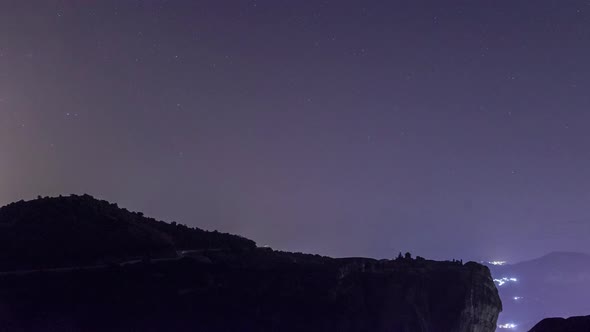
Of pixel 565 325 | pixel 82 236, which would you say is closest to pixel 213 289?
pixel 82 236

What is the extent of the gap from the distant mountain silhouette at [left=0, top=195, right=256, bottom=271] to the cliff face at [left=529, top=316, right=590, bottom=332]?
4523 cm

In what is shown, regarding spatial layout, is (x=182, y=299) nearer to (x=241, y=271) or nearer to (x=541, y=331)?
(x=241, y=271)

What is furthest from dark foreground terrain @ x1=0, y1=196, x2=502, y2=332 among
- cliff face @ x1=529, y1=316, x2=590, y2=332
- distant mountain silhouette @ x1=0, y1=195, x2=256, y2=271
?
cliff face @ x1=529, y1=316, x2=590, y2=332

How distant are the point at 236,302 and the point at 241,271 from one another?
15.6 ft

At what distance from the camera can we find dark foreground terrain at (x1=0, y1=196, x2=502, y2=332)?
56.1m

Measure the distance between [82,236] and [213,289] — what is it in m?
19.0

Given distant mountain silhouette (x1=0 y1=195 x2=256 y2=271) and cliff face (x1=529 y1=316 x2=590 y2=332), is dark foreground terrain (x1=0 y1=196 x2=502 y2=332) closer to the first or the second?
distant mountain silhouette (x1=0 y1=195 x2=256 y2=271)

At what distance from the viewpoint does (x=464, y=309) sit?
60.0 m

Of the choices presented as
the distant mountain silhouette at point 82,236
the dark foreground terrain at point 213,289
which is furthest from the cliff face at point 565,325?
the distant mountain silhouette at point 82,236

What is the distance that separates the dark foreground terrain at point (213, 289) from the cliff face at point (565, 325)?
26185 mm

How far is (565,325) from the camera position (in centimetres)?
3095

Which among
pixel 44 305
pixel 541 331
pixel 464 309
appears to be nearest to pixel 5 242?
pixel 44 305

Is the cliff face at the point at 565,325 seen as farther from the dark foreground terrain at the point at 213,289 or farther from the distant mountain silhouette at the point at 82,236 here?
the distant mountain silhouette at the point at 82,236

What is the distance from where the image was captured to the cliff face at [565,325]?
30.3m
